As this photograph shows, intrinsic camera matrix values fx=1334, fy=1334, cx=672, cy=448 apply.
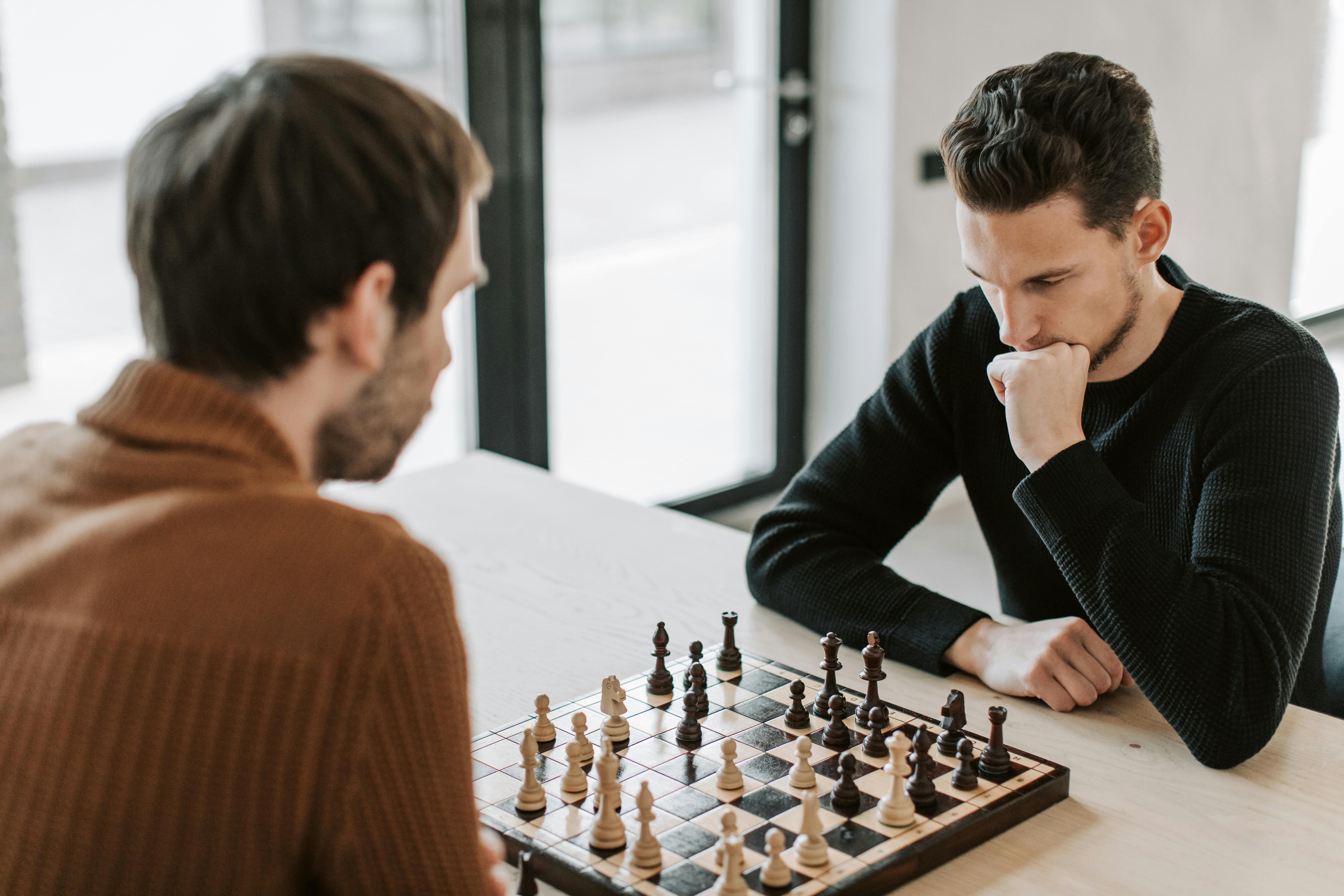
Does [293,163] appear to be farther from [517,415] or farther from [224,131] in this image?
[517,415]

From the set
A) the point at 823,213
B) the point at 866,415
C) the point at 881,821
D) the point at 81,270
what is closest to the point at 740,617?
the point at 866,415

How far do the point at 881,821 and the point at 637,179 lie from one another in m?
2.67

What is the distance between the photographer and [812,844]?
105 centimetres

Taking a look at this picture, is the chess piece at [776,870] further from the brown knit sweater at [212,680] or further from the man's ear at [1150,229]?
the man's ear at [1150,229]

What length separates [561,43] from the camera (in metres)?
3.29

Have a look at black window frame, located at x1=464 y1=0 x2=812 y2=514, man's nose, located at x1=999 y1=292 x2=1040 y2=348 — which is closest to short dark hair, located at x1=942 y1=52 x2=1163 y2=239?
man's nose, located at x1=999 y1=292 x2=1040 y2=348

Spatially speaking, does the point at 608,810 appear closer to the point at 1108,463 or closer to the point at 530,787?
the point at 530,787

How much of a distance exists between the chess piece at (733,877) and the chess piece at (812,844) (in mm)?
56

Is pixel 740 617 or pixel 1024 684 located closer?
pixel 1024 684

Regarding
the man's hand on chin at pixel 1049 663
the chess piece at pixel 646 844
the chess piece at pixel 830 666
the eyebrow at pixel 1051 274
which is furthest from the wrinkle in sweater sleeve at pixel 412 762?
the eyebrow at pixel 1051 274

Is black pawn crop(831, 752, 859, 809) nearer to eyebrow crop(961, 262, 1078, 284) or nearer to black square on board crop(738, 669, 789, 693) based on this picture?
black square on board crop(738, 669, 789, 693)

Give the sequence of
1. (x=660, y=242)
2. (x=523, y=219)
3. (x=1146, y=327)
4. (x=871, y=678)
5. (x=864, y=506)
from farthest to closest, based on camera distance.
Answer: (x=660, y=242) → (x=523, y=219) → (x=864, y=506) → (x=1146, y=327) → (x=871, y=678)

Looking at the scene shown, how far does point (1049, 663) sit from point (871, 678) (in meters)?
0.20

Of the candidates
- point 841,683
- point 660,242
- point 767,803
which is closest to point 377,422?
point 767,803
